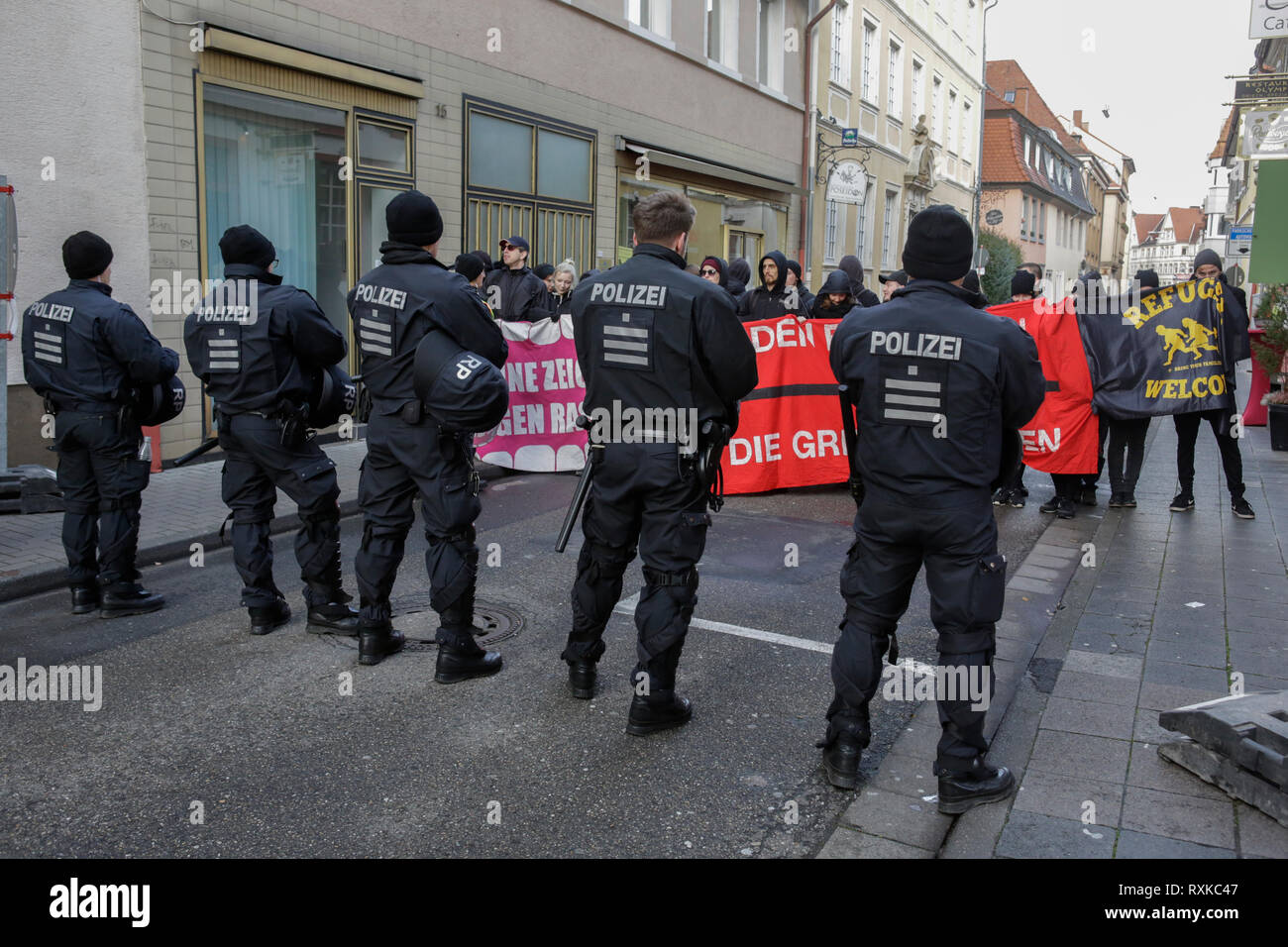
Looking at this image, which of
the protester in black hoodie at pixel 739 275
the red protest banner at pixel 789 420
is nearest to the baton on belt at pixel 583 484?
the red protest banner at pixel 789 420

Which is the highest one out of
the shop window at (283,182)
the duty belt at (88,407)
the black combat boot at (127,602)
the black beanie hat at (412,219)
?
the shop window at (283,182)

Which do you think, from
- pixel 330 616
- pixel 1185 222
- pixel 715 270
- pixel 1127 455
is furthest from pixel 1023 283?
pixel 1185 222

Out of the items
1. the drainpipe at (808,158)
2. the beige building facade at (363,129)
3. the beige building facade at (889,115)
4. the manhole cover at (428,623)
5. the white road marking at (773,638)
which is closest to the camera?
the white road marking at (773,638)

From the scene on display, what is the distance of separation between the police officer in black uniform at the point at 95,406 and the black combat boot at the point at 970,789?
4065 mm

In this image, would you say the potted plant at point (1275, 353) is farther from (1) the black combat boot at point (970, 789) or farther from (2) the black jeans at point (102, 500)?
(2) the black jeans at point (102, 500)

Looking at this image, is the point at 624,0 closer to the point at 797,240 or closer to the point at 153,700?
the point at 797,240

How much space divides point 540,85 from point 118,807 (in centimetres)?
1162

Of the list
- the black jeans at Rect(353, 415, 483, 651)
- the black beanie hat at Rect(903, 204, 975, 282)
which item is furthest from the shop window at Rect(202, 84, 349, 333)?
the black beanie hat at Rect(903, 204, 975, 282)

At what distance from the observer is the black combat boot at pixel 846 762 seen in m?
3.69

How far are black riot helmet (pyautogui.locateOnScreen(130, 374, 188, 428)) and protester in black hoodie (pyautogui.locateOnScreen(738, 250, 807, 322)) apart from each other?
532 cm

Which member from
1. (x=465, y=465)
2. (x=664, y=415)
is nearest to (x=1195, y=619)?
(x=664, y=415)

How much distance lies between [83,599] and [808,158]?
726 inches

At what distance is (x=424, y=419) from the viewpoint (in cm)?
456

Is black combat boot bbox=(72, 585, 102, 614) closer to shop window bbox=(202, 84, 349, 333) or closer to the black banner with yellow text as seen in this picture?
shop window bbox=(202, 84, 349, 333)
